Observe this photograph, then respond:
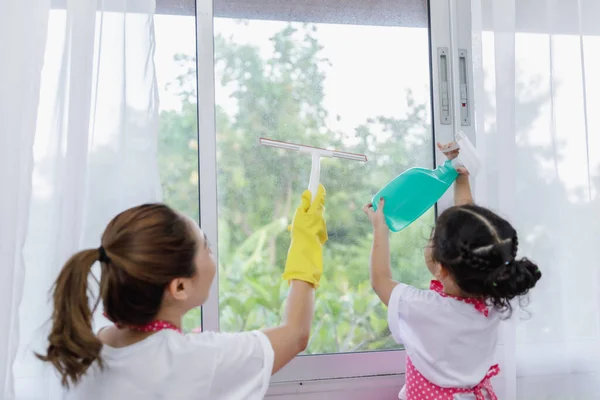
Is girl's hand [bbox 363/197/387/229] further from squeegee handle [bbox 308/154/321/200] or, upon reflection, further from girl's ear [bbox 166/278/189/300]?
girl's ear [bbox 166/278/189/300]

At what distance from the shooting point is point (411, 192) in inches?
49.5

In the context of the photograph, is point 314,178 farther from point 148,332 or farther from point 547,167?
point 547,167

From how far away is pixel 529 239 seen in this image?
1441 mm

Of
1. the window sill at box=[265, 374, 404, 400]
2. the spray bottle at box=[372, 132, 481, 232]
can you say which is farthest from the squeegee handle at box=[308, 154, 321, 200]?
the window sill at box=[265, 374, 404, 400]

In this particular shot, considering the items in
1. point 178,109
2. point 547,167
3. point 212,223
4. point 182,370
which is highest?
point 178,109

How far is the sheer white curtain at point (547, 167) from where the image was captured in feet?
4.71

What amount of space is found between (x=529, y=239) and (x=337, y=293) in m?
0.48

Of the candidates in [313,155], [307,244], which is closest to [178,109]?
[313,155]

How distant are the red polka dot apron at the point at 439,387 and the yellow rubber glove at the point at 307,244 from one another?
269 mm

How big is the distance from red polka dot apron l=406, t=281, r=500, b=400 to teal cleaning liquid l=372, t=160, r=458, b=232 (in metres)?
0.16

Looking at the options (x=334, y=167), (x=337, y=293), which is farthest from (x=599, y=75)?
(x=337, y=293)

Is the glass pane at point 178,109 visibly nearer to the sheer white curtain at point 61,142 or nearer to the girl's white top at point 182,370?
the sheer white curtain at point 61,142

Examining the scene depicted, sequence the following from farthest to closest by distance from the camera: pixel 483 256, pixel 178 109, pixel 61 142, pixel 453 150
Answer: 1. pixel 178 109
2. pixel 453 150
3. pixel 61 142
4. pixel 483 256

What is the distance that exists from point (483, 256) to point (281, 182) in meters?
0.57
